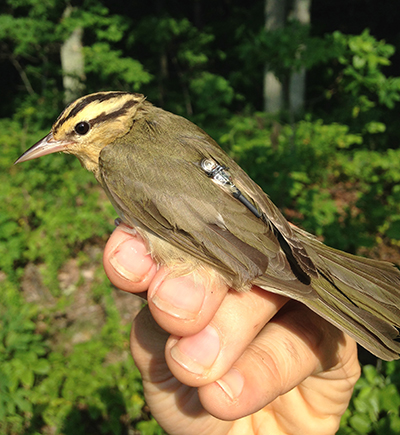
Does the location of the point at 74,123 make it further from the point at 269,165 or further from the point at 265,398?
the point at 269,165

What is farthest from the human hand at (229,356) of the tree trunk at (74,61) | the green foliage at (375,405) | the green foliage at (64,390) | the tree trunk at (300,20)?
the tree trunk at (74,61)

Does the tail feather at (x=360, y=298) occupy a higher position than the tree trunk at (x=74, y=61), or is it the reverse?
the tail feather at (x=360, y=298)

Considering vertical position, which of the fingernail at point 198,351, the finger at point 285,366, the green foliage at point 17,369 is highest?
the fingernail at point 198,351

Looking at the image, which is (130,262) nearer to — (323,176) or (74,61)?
(323,176)

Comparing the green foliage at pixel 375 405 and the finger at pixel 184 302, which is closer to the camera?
the finger at pixel 184 302

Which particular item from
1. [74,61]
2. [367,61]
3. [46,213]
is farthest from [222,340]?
[74,61]

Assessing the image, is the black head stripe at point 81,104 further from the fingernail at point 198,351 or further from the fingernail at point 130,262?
the fingernail at point 198,351

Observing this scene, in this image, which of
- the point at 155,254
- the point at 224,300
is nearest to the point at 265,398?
the point at 224,300

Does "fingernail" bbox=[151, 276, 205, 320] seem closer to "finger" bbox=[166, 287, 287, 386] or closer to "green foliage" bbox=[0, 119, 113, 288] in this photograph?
"finger" bbox=[166, 287, 287, 386]
